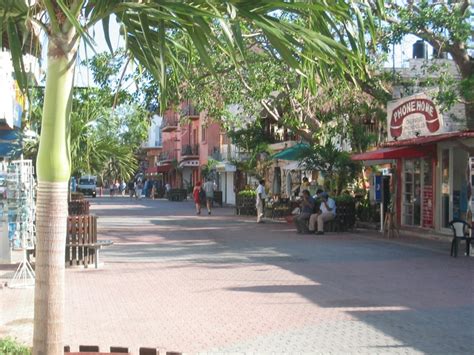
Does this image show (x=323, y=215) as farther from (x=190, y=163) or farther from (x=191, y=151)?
(x=191, y=151)

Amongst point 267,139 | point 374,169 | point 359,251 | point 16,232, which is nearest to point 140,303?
point 16,232

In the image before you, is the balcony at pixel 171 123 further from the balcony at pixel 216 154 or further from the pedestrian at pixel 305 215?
the pedestrian at pixel 305 215

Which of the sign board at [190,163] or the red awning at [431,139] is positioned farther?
the sign board at [190,163]

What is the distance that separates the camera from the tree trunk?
4.32 meters

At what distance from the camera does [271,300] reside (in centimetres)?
945

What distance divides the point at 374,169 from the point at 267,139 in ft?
33.4

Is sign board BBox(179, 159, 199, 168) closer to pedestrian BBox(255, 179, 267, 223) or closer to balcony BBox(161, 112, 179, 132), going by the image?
balcony BBox(161, 112, 179, 132)

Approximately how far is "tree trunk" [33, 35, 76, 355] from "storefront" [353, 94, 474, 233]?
13.8m

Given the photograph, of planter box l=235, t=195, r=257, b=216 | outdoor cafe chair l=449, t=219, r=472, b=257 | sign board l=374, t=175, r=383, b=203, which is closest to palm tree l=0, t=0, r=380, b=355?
outdoor cafe chair l=449, t=219, r=472, b=257

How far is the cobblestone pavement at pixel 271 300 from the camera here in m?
7.18

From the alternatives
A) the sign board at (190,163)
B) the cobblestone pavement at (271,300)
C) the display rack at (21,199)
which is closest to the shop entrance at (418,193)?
the cobblestone pavement at (271,300)

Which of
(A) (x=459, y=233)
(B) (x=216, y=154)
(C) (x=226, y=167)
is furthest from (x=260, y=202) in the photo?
(B) (x=216, y=154)

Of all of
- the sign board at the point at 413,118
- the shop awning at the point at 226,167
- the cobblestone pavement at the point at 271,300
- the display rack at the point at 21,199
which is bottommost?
the cobblestone pavement at the point at 271,300

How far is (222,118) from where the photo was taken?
2422 cm
